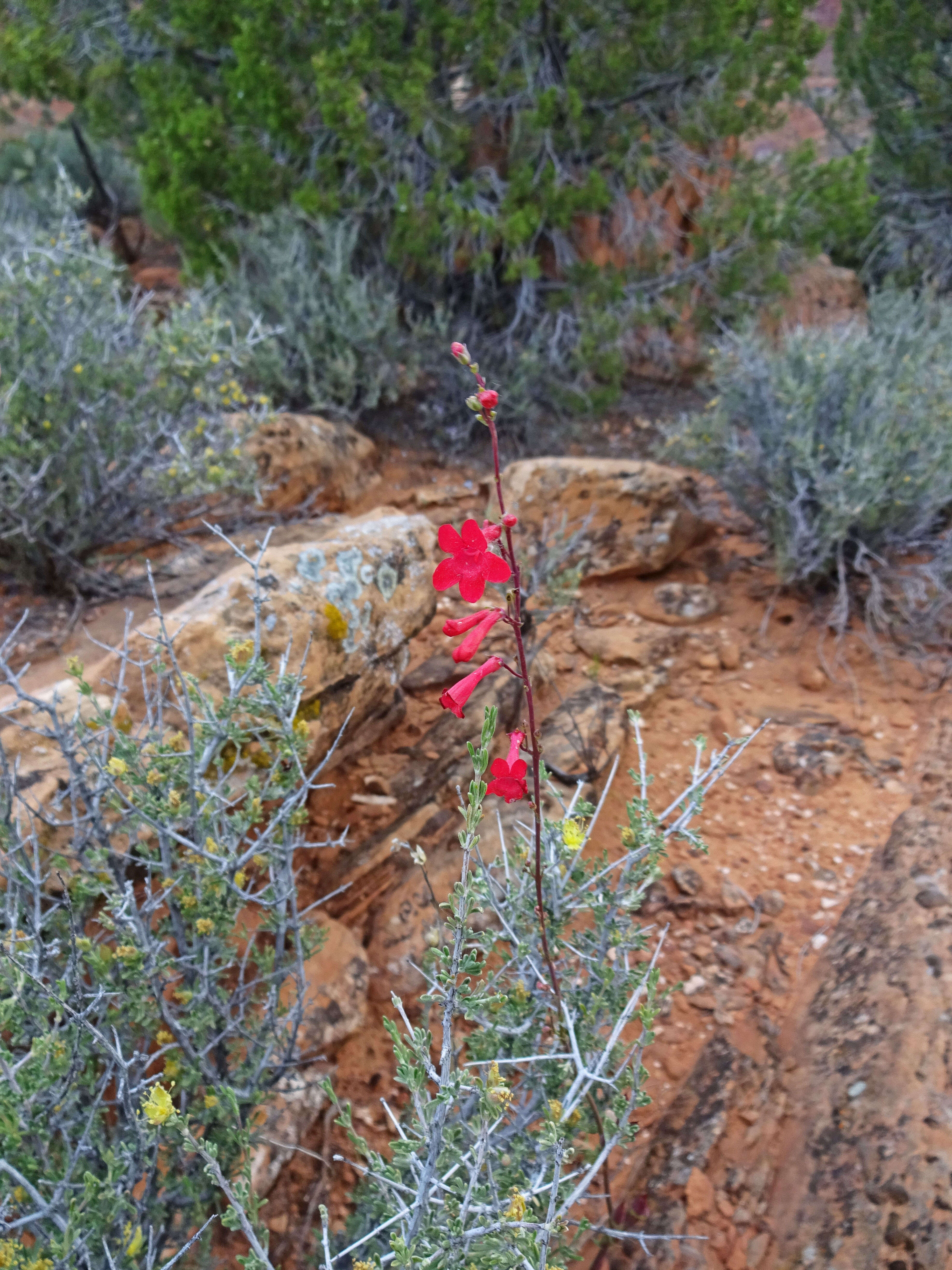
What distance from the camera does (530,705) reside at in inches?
41.1

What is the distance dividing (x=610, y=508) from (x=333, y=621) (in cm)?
200

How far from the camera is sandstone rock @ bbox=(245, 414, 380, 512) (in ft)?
12.7

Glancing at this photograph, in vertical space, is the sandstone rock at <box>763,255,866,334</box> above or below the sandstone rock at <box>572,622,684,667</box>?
below

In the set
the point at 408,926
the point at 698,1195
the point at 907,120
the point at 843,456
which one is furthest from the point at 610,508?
the point at 907,120

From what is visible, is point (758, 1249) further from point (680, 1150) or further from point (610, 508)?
point (610, 508)

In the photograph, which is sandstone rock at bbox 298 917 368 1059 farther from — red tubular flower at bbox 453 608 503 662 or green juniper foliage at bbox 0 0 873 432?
green juniper foliage at bbox 0 0 873 432

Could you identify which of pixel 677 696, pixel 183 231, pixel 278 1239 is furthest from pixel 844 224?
pixel 278 1239

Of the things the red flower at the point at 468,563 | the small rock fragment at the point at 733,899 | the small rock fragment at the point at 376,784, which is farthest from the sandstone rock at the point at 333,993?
the red flower at the point at 468,563

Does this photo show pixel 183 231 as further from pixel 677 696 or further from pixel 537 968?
pixel 537 968

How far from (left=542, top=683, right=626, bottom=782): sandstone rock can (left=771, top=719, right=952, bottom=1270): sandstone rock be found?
78 cm

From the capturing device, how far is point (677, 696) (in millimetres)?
3236

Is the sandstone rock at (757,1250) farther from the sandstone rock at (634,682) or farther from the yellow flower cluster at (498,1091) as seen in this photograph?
the sandstone rock at (634,682)

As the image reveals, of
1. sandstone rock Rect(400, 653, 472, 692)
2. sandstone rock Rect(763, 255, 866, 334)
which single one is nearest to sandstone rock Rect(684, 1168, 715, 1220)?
Answer: sandstone rock Rect(400, 653, 472, 692)

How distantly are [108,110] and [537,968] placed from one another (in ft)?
18.4
